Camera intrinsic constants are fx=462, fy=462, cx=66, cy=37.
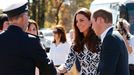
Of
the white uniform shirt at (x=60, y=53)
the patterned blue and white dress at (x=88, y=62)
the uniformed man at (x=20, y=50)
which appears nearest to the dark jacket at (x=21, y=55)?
the uniformed man at (x=20, y=50)

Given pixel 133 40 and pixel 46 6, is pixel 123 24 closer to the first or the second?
pixel 133 40

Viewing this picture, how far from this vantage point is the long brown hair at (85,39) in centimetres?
598

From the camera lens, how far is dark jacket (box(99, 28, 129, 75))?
5.07 metres

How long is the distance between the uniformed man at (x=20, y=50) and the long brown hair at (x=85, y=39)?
4.89 ft

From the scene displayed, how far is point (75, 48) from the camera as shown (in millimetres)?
6148

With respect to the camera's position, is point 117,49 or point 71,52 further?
point 71,52

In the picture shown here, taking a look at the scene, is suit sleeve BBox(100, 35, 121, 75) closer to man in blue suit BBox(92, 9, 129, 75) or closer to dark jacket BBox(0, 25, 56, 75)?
man in blue suit BBox(92, 9, 129, 75)

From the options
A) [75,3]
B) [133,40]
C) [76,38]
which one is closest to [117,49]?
[76,38]

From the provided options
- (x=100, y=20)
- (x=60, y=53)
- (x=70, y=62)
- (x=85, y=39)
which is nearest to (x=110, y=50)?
(x=100, y=20)

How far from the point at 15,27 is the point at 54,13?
4291 cm

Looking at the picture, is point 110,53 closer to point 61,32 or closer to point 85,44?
point 85,44

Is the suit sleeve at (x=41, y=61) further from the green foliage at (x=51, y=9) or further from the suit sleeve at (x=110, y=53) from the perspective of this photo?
the green foliage at (x=51, y=9)

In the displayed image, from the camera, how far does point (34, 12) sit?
4266cm

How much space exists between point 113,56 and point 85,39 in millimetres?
1036
